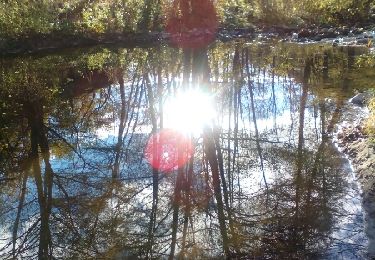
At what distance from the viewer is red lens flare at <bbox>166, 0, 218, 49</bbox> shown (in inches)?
850

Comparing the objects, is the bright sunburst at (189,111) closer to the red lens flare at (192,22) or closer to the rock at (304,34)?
the red lens flare at (192,22)

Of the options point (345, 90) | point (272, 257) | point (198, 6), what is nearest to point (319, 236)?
point (272, 257)

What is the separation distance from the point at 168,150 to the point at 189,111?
2429mm

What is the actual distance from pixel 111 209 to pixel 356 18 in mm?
19788

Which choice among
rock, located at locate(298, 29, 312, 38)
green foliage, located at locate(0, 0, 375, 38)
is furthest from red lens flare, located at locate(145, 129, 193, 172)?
rock, located at locate(298, 29, 312, 38)

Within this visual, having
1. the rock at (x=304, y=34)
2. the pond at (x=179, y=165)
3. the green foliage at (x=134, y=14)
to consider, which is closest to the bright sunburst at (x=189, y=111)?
the pond at (x=179, y=165)

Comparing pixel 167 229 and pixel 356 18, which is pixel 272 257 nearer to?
pixel 167 229

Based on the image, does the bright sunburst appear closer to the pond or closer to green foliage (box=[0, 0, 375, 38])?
the pond

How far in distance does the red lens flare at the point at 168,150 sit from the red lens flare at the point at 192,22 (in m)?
12.1

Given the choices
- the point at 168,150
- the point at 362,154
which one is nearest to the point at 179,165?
the point at 168,150

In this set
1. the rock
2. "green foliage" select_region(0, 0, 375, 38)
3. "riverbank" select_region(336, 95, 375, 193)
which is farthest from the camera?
the rock

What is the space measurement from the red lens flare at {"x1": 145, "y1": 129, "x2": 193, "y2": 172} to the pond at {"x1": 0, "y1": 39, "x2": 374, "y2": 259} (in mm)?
36

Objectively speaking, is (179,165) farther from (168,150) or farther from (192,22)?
(192,22)

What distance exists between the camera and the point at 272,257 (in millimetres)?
5305
